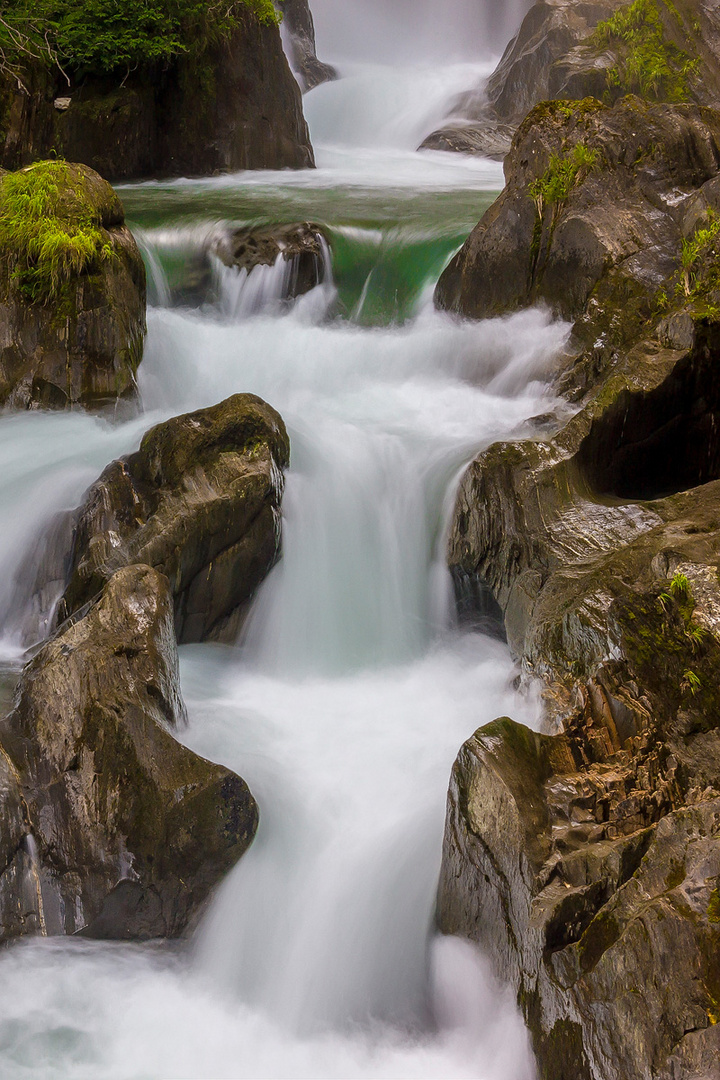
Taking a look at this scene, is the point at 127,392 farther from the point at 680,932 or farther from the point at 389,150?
the point at 389,150

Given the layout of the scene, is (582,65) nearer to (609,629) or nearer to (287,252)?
(287,252)

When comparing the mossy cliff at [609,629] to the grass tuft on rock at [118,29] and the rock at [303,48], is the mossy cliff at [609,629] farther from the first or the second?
the rock at [303,48]

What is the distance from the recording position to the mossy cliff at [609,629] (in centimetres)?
272

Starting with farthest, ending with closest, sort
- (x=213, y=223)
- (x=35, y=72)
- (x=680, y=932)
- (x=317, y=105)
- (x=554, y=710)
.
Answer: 1. (x=317, y=105)
2. (x=35, y=72)
3. (x=213, y=223)
4. (x=554, y=710)
5. (x=680, y=932)

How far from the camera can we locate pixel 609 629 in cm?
384

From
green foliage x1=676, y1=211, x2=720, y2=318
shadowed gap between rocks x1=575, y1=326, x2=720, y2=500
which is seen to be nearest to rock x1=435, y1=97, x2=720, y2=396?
green foliage x1=676, y1=211, x2=720, y2=318

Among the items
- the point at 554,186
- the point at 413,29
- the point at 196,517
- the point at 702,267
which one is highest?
the point at 413,29

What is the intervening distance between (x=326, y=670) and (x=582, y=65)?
13052 millimetres

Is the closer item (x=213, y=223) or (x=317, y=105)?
(x=213, y=223)

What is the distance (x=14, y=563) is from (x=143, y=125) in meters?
8.14

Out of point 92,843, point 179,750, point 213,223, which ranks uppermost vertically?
point 213,223

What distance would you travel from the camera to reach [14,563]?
5496 mm

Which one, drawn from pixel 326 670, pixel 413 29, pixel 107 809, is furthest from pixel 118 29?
pixel 413 29

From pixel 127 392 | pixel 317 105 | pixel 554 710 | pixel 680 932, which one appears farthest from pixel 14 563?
pixel 317 105
